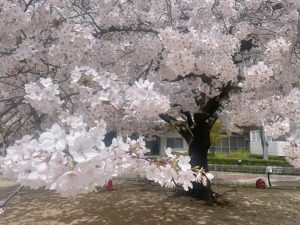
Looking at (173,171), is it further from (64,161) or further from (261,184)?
(261,184)

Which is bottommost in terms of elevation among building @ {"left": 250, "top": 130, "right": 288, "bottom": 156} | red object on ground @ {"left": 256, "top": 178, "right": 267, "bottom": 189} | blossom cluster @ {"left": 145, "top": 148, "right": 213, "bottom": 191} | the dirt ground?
the dirt ground

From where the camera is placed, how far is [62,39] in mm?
6883

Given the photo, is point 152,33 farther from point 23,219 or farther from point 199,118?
point 23,219

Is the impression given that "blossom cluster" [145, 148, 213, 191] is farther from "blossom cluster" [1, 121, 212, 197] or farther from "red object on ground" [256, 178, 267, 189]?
"red object on ground" [256, 178, 267, 189]

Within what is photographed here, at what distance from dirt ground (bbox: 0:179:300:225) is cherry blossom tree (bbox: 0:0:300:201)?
2531 mm

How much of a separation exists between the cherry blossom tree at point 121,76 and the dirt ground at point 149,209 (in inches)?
99.6

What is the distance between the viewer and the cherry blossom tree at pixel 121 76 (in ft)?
10.5

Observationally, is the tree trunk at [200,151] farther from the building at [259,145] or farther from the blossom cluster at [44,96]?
the building at [259,145]

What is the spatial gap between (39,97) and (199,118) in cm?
805

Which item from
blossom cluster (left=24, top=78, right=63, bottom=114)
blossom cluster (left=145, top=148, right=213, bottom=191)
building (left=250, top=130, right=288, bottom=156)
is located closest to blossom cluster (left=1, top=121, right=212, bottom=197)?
blossom cluster (left=145, top=148, right=213, bottom=191)

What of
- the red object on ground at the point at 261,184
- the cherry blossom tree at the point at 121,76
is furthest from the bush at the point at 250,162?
the cherry blossom tree at the point at 121,76

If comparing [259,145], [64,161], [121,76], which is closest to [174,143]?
[259,145]

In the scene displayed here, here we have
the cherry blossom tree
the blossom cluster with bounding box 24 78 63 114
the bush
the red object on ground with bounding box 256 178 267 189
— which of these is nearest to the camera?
the cherry blossom tree

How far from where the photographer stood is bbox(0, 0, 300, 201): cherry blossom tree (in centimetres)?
320
